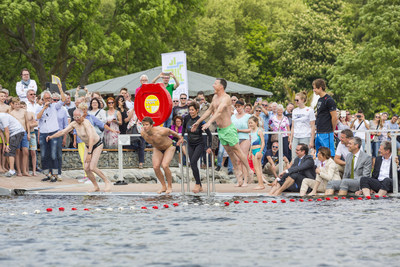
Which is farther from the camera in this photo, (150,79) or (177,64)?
(150,79)

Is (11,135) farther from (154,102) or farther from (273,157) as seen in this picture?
(273,157)

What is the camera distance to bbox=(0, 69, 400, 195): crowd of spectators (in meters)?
15.0

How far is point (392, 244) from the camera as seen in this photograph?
8891 millimetres

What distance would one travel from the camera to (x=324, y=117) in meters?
15.3

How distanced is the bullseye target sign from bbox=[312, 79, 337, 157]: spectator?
4.11m

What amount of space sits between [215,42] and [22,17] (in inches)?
959

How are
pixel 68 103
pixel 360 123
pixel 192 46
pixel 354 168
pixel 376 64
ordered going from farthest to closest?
pixel 192 46
pixel 376 64
pixel 360 123
pixel 68 103
pixel 354 168

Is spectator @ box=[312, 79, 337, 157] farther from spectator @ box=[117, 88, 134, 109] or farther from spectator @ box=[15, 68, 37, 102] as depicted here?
spectator @ box=[15, 68, 37, 102]

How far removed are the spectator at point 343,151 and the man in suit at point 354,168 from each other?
0.96 ft

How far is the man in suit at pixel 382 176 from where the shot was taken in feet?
47.9

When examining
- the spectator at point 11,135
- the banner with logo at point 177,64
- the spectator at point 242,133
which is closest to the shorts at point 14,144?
the spectator at point 11,135

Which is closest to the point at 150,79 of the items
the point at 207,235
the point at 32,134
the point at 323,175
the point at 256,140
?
the point at 32,134

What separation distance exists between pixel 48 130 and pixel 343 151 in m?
7.66

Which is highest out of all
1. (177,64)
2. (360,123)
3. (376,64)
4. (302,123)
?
(376,64)
